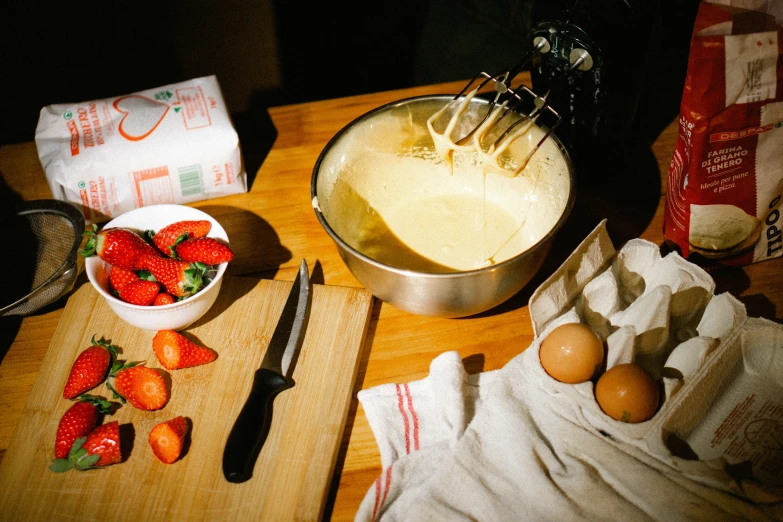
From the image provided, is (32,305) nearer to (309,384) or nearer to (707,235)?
(309,384)

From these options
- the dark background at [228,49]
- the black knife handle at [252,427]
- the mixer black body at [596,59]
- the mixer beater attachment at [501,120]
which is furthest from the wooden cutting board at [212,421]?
the dark background at [228,49]

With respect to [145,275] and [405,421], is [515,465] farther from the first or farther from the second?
[145,275]

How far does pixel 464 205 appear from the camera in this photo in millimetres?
1052

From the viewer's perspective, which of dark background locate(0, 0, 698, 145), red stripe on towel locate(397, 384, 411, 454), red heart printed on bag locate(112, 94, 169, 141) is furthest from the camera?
dark background locate(0, 0, 698, 145)

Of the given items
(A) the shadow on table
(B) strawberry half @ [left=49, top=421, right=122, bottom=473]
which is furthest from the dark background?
(B) strawberry half @ [left=49, top=421, right=122, bottom=473]

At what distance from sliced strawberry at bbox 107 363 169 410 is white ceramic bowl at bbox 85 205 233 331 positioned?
7 cm

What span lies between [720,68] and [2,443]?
112cm

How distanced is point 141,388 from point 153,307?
115 millimetres

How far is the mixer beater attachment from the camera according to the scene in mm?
797

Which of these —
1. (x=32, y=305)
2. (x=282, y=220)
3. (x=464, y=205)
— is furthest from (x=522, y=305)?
(x=32, y=305)

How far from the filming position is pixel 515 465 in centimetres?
69

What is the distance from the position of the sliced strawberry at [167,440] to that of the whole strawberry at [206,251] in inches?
9.4

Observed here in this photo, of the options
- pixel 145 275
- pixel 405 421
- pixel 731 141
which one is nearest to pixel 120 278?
pixel 145 275

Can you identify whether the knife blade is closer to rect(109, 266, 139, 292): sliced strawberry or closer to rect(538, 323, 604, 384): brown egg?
rect(109, 266, 139, 292): sliced strawberry
